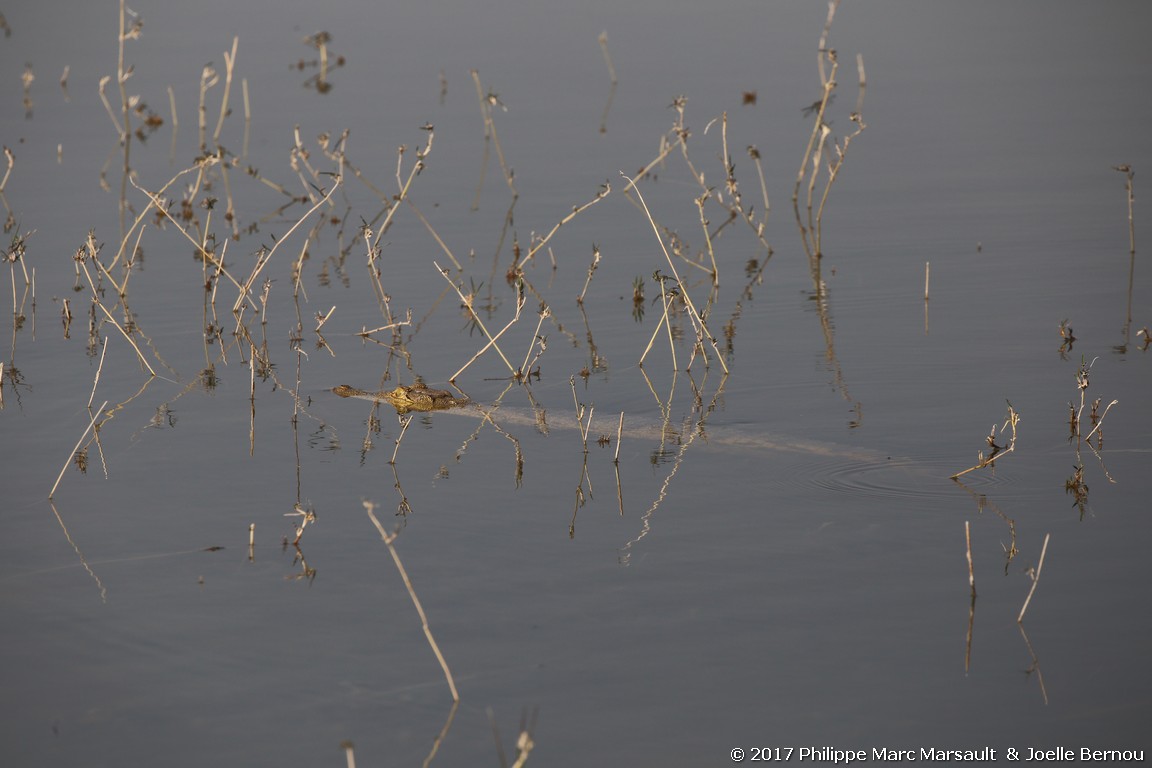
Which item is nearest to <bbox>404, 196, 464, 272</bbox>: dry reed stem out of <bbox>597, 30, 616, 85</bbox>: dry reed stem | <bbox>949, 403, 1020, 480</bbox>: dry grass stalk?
<bbox>949, 403, 1020, 480</bbox>: dry grass stalk

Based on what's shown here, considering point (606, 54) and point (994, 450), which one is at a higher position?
point (606, 54)

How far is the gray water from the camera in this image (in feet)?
15.8

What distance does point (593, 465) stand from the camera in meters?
7.21

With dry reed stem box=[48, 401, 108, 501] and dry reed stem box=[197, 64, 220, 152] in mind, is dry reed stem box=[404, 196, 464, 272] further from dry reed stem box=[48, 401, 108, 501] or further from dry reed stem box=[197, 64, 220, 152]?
dry reed stem box=[48, 401, 108, 501]

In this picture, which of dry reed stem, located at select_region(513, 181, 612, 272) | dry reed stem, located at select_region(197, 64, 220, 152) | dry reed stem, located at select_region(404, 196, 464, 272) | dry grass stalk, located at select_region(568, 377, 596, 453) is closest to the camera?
dry grass stalk, located at select_region(568, 377, 596, 453)

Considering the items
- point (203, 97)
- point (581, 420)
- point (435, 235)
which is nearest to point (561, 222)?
point (581, 420)

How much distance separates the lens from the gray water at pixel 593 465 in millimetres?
4812

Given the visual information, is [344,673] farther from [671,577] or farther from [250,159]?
[250,159]

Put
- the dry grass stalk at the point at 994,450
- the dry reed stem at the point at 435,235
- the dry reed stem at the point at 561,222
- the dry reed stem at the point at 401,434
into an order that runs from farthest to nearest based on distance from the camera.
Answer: the dry reed stem at the point at 435,235 → the dry reed stem at the point at 561,222 → the dry reed stem at the point at 401,434 → the dry grass stalk at the point at 994,450

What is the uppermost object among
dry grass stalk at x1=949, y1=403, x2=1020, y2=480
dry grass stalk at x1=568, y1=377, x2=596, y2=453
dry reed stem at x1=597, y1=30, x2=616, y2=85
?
dry reed stem at x1=597, y1=30, x2=616, y2=85

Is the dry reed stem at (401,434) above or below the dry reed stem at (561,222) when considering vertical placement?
below

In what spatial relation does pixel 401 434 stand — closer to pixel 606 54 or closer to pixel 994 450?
pixel 994 450

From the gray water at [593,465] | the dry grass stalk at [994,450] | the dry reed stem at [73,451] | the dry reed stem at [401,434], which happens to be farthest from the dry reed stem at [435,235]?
the dry grass stalk at [994,450]

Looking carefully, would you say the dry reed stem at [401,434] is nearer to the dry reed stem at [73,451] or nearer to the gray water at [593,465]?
the gray water at [593,465]
